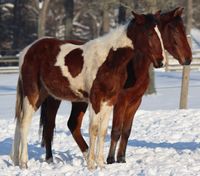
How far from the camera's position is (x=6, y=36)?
4241cm

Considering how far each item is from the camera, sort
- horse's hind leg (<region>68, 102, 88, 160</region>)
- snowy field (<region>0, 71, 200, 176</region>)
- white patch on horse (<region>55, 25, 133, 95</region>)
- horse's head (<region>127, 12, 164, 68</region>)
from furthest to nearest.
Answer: horse's hind leg (<region>68, 102, 88, 160</region>), white patch on horse (<region>55, 25, 133, 95</region>), snowy field (<region>0, 71, 200, 176</region>), horse's head (<region>127, 12, 164, 68</region>)

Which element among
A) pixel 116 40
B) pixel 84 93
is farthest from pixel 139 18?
pixel 84 93

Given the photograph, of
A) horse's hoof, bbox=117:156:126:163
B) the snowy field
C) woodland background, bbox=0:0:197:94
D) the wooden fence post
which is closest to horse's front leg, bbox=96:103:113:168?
the snowy field

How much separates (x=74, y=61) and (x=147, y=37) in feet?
3.03

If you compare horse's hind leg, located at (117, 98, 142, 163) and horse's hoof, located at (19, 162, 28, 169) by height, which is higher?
horse's hind leg, located at (117, 98, 142, 163)

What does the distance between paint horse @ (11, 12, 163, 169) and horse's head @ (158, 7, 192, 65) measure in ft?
0.68

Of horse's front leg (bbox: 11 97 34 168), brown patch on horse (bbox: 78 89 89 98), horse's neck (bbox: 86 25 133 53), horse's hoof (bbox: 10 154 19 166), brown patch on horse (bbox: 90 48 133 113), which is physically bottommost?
horse's hoof (bbox: 10 154 19 166)

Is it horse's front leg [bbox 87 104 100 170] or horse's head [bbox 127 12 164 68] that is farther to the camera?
horse's front leg [bbox 87 104 100 170]

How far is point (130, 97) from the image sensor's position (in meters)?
7.22

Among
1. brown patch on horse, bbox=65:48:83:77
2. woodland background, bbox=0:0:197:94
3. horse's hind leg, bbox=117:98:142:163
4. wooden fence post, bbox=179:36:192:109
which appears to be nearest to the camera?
brown patch on horse, bbox=65:48:83:77

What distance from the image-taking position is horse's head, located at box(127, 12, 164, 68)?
670 cm

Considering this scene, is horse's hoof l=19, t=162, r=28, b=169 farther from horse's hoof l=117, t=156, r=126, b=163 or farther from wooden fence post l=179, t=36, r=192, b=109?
wooden fence post l=179, t=36, r=192, b=109

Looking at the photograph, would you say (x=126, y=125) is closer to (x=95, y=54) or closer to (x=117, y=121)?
(x=117, y=121)

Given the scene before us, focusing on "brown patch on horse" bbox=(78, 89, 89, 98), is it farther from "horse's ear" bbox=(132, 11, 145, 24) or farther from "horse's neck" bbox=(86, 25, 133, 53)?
"horse's ear" bbox=(132, 11, 145, 24)
